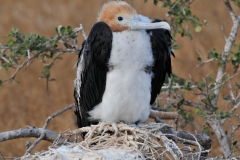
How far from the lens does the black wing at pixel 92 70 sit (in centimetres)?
266

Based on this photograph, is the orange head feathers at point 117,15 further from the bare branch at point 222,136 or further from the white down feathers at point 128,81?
the bare branch at point 222,136

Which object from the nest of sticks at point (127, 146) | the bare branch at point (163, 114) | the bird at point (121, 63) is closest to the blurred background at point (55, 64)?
the bare branch at point (163, 114)

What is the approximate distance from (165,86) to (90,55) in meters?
0.50

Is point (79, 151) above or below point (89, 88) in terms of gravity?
below

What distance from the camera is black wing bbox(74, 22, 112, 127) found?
2660mm

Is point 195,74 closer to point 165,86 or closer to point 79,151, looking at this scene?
point 165,86

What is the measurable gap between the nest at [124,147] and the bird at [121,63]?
0.12 metres

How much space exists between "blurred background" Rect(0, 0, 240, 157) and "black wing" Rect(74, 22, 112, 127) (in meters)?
2.23

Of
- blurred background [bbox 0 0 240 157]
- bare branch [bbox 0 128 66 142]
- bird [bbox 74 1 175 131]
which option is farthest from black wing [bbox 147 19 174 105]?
blurred background [bbox 0 0 240 157]

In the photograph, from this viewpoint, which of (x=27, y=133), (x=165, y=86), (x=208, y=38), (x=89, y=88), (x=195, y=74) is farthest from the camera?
(x=208, y=38)

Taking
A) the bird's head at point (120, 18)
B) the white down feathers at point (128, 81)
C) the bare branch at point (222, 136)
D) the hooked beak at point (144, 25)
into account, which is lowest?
the bare branch at point (222, 136)

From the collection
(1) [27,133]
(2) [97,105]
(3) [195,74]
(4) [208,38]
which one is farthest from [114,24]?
(4) [208,38]

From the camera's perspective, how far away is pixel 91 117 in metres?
2.83

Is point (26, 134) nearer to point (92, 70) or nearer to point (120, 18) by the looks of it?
point (92, 70)
